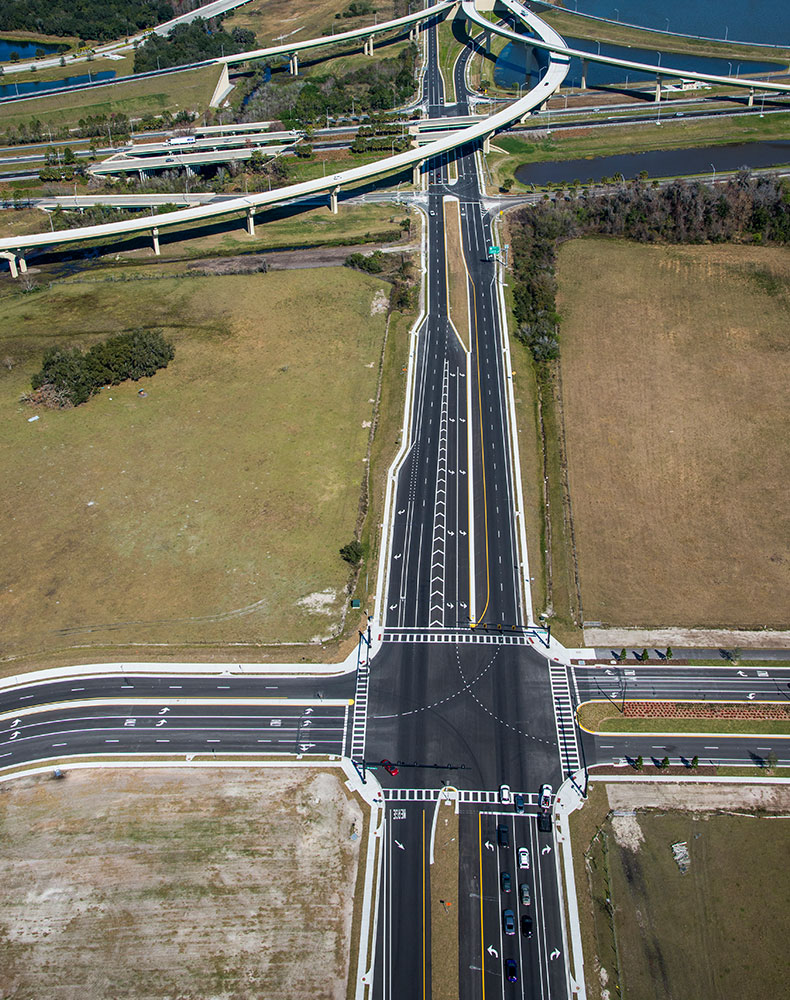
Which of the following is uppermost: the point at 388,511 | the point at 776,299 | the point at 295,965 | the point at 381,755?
the point at 776,299

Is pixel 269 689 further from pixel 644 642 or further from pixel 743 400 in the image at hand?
pixel 743 400

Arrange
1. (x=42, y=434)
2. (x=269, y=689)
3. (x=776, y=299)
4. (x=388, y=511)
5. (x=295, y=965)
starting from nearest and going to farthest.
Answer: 1. (x=295, y=965)
2. (x=269, y=689)
3. (x=388, y=511)
4. (x=42, y=434)
5. (x=776, y=299)

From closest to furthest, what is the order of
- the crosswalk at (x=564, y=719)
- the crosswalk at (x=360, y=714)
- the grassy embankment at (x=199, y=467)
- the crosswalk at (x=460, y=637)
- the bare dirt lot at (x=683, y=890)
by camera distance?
the bare dirt lot at (x=683, y=890)
the crosswalk at (x=564, y=719)
the crosswalk at (x=360, y=714)
the crosswalk at (x=460, y=637)
the grassy embankment at (x=199, y=467)

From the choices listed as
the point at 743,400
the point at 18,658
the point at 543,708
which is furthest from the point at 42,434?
the point at 743,400

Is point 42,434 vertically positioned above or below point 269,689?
above

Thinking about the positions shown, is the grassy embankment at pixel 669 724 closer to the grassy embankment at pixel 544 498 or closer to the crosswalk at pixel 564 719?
the crosswalk at pixel 564 719

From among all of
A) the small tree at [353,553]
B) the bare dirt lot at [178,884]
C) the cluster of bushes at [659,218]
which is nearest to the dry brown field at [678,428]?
the cluster of bushes at [659,218]
